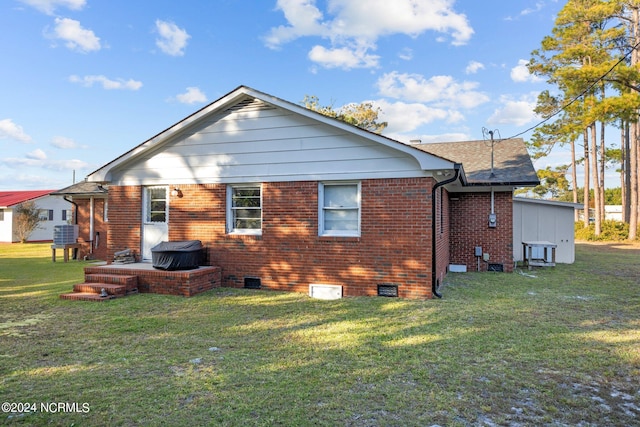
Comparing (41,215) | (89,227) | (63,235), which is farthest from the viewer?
(41,215)

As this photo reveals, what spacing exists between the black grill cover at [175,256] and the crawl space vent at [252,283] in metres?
1.27

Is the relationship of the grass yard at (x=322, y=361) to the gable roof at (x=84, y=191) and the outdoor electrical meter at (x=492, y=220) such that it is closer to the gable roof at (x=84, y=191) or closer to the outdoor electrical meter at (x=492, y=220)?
the outdoor electrical meter at (x=492, y=220)

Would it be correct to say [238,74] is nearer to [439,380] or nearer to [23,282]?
[23,282]

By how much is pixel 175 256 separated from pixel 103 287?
1588 mm

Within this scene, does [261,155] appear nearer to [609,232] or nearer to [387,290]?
[387,290]

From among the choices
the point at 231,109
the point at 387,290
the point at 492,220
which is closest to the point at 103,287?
the point at 231,109

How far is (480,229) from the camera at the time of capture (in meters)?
12.2

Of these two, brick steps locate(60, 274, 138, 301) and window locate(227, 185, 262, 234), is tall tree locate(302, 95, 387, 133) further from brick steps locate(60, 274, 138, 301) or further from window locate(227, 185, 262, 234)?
brick steps locate(60, 274, 138, 301)

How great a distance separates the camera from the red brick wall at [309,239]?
25.6 feet

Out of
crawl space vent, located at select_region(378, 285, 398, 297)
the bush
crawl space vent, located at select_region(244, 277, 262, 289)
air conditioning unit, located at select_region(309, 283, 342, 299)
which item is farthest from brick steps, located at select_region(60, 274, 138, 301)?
the bush

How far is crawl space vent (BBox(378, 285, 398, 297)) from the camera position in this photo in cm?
792

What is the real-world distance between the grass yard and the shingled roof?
185 inches

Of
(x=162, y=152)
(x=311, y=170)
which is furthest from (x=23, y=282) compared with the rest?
(x=311, y=170)

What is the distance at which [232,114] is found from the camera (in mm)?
9211
